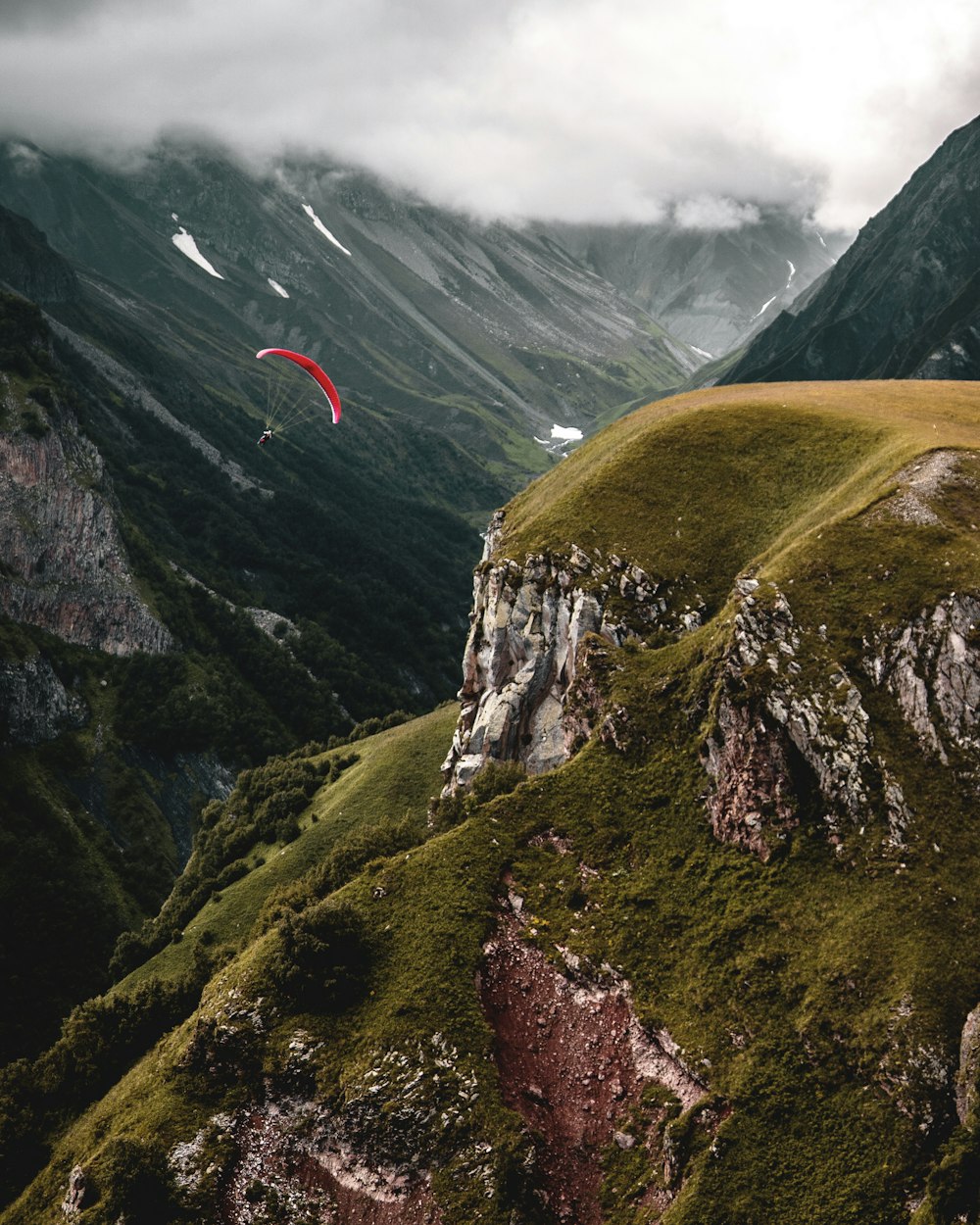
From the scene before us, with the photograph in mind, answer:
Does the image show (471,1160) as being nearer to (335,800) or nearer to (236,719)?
(335,800)

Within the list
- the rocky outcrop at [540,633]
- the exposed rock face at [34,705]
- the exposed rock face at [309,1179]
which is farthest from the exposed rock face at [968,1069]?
the exposed rock face at [34,705]

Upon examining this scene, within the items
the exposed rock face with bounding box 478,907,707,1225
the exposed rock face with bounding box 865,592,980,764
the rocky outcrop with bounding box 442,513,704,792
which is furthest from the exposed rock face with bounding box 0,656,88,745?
the exposed rock face with bounding box 865,592,980,764

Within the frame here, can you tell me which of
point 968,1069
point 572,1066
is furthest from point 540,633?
point 968,1069

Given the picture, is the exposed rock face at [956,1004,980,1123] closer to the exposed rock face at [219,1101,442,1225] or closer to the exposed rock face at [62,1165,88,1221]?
the exposed rock face at [219,1101,442,1225]

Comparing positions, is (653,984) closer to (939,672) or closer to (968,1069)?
(968,1069)

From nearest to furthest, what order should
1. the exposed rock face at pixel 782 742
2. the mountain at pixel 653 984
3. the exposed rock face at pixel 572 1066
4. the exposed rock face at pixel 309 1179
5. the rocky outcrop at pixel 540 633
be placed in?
the mountain at pixel 653 984, the exposed rock face at pixel 572 1066, the exposed rock face at pixel 309 1179, the exposed rock face at pixel 782 742, the rocky outcrop at pixel 540 633

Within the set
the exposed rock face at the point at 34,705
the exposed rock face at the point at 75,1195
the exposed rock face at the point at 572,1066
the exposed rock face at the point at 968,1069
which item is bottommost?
the exposed rock face at the point at 968,1069

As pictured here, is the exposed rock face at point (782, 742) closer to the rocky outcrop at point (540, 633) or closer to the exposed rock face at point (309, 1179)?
the rocky outcrop at point (540, 633)

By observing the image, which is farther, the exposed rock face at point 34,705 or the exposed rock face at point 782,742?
the exposed rock face at point 34,705
